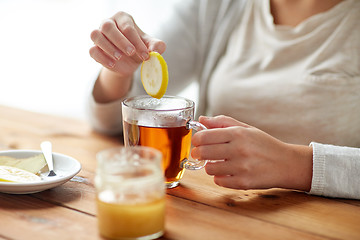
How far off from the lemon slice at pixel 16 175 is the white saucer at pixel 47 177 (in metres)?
0.02

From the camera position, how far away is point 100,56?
3.44ft

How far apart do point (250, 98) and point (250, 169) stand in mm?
561

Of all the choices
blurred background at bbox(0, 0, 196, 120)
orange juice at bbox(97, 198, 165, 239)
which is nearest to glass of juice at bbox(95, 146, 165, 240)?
orange juice at bbox(97, 198, 165, 239)

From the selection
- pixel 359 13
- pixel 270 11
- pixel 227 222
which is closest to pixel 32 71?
pixel 270 11

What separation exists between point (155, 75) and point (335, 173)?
43 centimetres

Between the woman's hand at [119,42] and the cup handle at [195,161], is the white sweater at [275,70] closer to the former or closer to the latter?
the woman's hand at [119,42]

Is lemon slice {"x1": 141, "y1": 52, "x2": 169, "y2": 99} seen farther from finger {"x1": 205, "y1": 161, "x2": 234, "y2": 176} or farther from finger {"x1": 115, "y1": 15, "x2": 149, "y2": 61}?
finger {"x1": 205, "y1": 161, "x2": 234, "y2": 176}

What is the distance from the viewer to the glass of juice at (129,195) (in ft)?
2.14

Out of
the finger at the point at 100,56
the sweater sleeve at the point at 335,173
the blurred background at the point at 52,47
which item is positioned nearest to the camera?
the sweater sleeve at the point at 335,173

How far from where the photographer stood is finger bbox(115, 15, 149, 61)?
3.15ft

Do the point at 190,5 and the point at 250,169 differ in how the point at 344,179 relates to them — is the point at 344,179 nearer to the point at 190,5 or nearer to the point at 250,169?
the point at 250,169

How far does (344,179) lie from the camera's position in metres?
0.92

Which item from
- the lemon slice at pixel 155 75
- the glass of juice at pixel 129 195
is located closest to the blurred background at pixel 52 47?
the lemon slice at pixel 155 75

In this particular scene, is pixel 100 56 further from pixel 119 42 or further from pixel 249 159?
pixel 249 159
